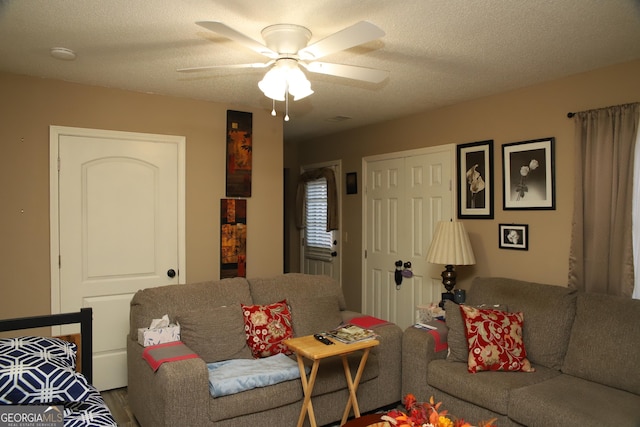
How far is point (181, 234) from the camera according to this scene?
3877mm

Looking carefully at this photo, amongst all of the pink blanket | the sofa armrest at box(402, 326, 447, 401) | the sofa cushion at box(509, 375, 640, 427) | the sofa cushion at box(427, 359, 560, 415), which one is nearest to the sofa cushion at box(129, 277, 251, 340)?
the pink blanket

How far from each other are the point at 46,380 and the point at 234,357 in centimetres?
132

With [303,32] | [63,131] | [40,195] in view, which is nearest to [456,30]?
[303,32]

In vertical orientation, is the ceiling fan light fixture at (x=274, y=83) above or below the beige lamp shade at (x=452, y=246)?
above

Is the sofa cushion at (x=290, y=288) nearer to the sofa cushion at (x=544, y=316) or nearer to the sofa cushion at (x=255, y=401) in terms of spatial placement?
the sofa cushion at (x=255, y=401)

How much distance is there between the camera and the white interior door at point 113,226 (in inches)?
134

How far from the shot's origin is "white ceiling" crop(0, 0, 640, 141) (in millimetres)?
2131

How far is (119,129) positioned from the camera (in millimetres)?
3602

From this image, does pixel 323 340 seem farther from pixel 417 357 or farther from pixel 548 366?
pixel 548 366

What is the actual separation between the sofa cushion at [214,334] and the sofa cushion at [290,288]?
0.38 metres

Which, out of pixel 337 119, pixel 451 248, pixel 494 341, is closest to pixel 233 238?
pixel 337 119

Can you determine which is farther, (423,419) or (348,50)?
(348,50)

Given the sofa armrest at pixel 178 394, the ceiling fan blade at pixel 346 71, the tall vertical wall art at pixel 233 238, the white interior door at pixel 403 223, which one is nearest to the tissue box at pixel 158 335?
the sofa armrest at pixel 178 394

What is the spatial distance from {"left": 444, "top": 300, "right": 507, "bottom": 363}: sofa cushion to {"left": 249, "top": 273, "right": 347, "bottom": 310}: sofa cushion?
978 mm
